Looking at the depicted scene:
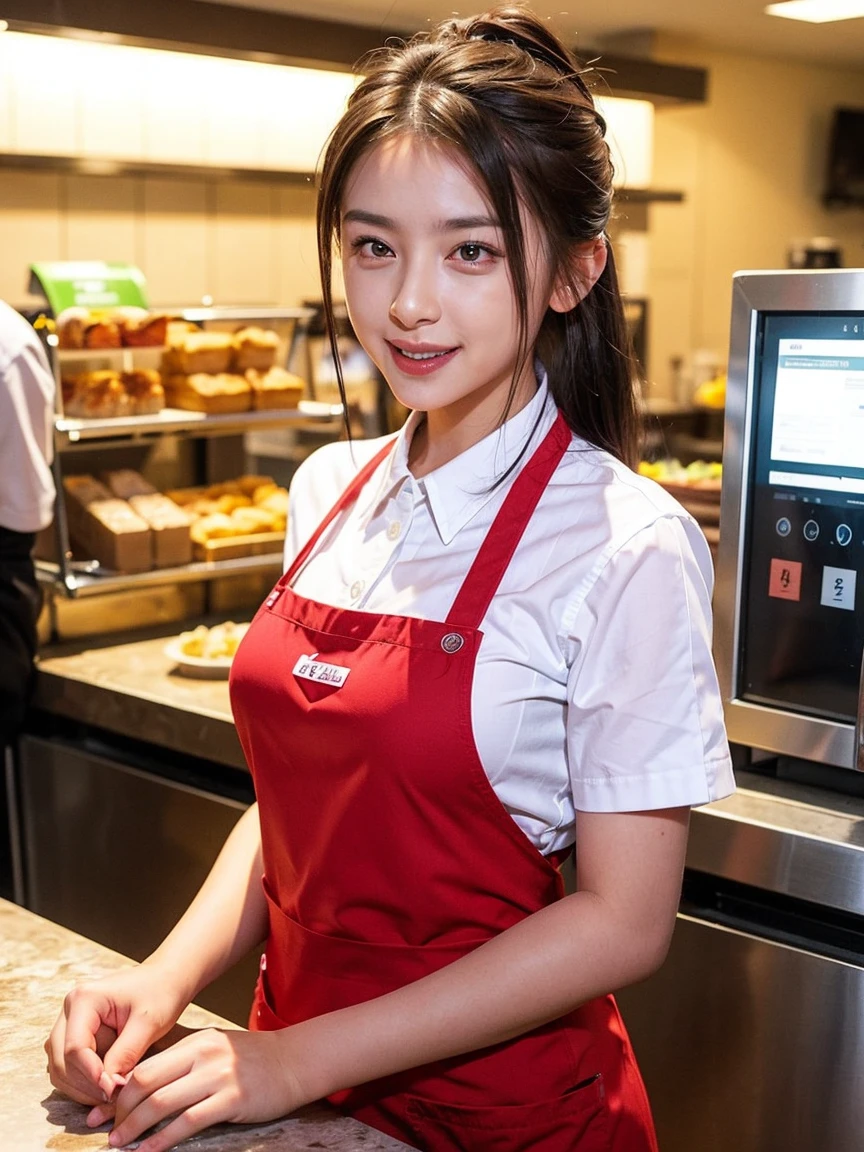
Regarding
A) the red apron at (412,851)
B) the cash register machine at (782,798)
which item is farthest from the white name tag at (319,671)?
the cash register machine at (782,798)

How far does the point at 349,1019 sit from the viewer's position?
109 cm

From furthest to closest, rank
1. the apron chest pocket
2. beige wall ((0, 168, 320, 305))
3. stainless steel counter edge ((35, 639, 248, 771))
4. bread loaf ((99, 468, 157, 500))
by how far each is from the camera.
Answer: beige wall ((0, 168, 320, 305)) < bread loaf ((99, 468, 157, 500)) < stainless steel counter edge ((35, 639, 248, 771)) < the apron chest pocket

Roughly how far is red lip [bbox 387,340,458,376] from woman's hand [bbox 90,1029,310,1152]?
53 cm

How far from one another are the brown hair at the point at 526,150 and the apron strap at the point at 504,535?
0.20 ft

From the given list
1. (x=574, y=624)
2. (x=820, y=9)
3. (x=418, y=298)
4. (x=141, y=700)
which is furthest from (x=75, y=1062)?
(x=820, y=9)

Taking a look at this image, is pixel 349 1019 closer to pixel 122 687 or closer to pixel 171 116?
pixel 122 687

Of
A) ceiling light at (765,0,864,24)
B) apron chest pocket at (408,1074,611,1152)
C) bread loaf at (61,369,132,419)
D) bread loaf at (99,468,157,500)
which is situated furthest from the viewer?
ceiling light at (765,0,864,24)

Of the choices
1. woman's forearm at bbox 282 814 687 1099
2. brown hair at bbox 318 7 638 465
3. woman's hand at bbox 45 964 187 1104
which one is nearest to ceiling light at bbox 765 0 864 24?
brown hair at bbox 318 7 638 465

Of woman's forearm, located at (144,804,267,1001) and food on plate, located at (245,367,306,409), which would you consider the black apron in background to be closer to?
food on plate, located at (245,367,306,409)

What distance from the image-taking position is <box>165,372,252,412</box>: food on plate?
8.77 ft

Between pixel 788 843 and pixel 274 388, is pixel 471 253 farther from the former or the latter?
pixel 274 388

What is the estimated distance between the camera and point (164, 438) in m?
2.84

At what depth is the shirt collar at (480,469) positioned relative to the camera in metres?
1.25

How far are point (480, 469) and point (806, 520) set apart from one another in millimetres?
516
